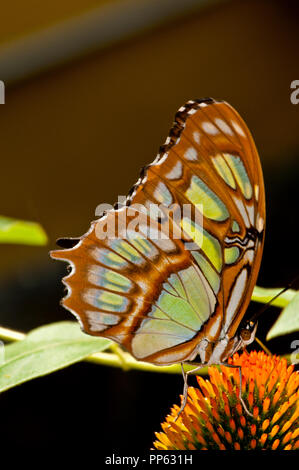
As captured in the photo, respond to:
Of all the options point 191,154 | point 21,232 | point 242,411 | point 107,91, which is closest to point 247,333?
point 242,411

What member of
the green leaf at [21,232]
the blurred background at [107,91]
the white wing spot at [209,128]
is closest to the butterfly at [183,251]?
the white wing spot at [209,128]

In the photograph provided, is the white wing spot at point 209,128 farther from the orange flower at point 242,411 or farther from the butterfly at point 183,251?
the orange flower at point 242,411

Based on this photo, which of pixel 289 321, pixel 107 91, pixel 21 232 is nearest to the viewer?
pixel 289 321

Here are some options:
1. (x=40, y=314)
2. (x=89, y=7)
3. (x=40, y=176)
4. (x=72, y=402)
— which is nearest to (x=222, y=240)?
(x=72, y=402)

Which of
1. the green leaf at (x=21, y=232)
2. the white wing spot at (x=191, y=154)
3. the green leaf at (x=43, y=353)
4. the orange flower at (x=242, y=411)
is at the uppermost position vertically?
the white wing spot at (x=191, y=154)

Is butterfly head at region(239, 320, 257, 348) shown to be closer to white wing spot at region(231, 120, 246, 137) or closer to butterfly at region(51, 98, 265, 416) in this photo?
butterfly at region(51, 98, 265, 416)

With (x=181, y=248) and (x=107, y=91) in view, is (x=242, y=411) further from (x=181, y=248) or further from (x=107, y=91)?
(x=107, y=91)
